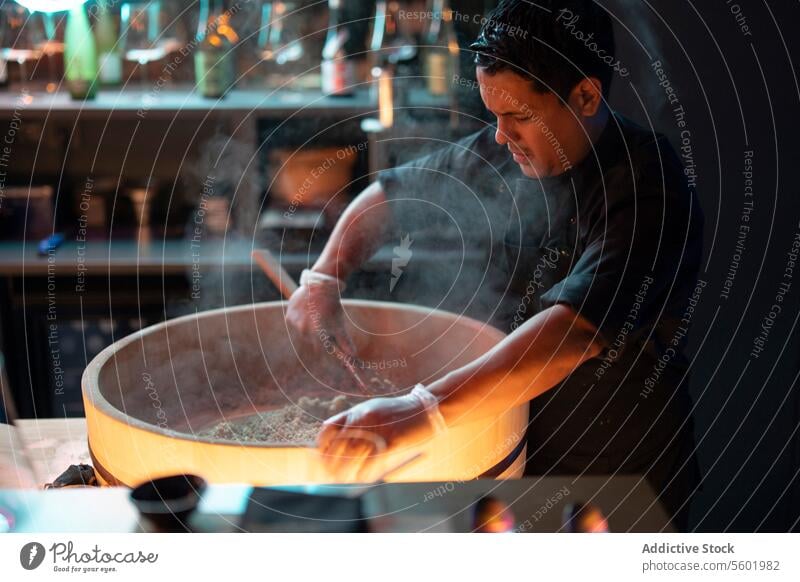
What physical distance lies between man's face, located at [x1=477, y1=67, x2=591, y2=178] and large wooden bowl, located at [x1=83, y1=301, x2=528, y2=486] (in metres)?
0.13

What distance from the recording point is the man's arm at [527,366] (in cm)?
56

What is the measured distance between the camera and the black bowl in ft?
1.84

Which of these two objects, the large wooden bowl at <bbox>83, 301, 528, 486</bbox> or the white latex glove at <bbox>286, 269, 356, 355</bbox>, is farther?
the white latex glove at <bbox>286, 269, 356, 355</bbox>

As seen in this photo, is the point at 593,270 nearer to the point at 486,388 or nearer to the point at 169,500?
the point at 486,388

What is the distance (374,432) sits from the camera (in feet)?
1.81

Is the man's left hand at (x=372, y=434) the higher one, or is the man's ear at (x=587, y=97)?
the man's ear at (x=587, y=97)

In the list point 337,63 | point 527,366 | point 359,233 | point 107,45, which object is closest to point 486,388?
point 527,366

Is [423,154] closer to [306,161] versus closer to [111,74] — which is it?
[306,161]

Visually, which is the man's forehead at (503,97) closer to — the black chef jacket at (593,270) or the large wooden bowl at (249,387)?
the black chef jacket at (593,270)

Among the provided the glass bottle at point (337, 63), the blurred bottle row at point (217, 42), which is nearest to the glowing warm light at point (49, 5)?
the blurred bottle row at point (217, 42)

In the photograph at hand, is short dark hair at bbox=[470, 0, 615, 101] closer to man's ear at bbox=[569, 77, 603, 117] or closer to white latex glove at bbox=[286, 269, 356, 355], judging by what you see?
man's ear at bbox=[569, 77, 603, 117]
